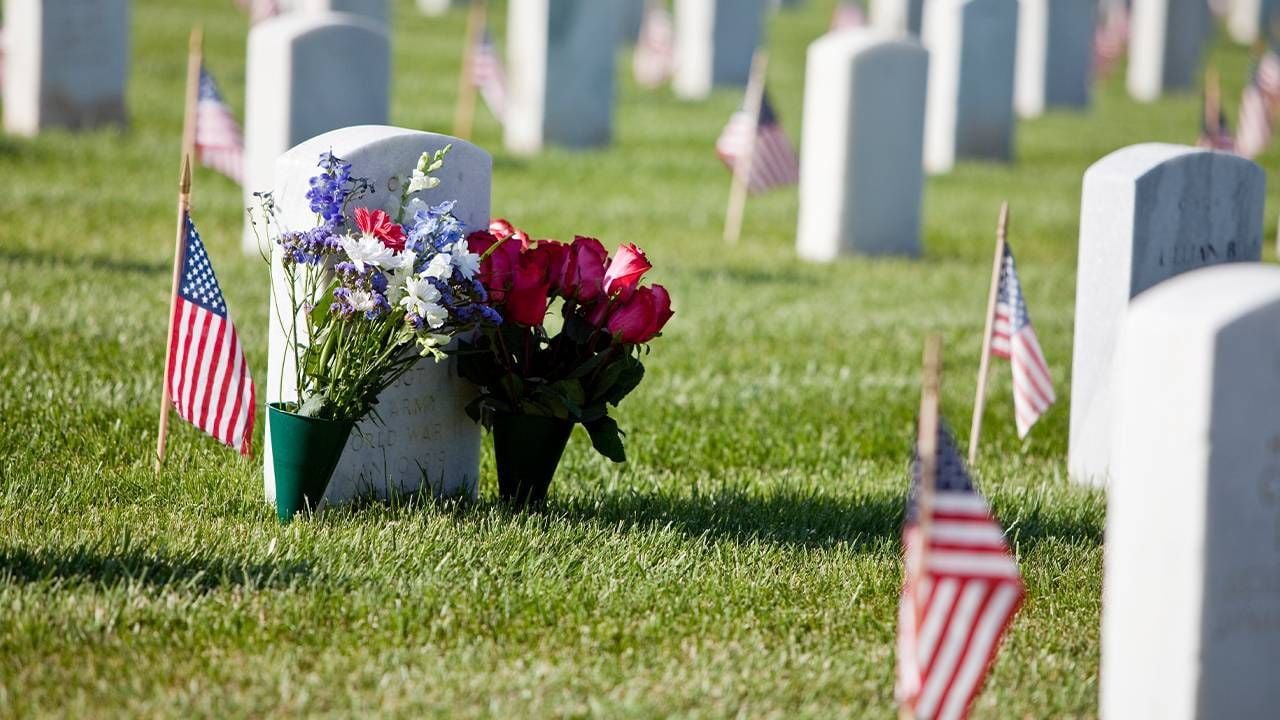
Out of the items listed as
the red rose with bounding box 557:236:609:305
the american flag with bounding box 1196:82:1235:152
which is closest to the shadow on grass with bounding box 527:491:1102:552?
the red rose with bounding box 557:236:609:305

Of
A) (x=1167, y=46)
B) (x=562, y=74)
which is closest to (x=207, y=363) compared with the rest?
(x=562, y=74)

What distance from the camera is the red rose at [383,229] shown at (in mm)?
4703

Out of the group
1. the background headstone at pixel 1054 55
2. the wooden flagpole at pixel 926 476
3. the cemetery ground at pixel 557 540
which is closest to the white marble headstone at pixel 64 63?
the cemetery ground at pixel 557 540

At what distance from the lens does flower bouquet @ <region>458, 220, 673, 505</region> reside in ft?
16.1

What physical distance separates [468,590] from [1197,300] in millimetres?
2057

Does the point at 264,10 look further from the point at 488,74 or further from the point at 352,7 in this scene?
the point at 488,74

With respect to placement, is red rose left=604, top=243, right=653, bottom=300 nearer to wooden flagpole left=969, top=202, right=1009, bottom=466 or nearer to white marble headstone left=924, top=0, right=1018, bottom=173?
wooden flagpole left=969, top=202, right=1009, bottom=466

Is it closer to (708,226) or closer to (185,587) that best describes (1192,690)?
(185,587)

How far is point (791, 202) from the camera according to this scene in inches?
554

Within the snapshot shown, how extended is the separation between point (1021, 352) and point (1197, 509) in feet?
9.18

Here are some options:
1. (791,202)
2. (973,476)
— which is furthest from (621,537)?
(791,202)

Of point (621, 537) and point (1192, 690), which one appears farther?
point (621, 537)

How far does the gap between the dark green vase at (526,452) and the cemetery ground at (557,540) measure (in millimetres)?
112

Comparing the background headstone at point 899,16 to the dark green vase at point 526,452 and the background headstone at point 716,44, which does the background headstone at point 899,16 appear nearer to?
the background headstone at point 716,44
